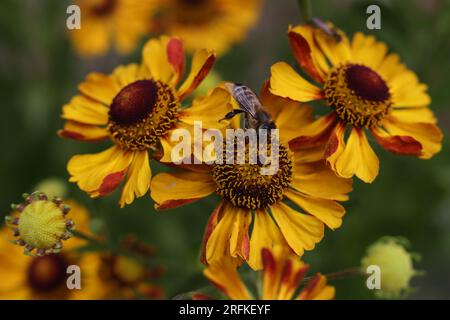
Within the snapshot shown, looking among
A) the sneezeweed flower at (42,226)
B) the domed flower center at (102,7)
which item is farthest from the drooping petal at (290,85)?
the domed flower center at (102,7)

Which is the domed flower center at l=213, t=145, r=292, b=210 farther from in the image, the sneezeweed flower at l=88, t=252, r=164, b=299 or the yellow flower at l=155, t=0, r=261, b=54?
the yellow flower at l=155, t=0, r=261, b=54

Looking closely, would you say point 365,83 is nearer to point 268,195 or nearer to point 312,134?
point 312,134

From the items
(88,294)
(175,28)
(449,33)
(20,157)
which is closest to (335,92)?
(449,33)

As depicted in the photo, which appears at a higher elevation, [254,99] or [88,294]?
[254,99]

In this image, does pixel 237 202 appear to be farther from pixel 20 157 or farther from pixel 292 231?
pixel 20 157

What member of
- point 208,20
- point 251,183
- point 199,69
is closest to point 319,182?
point 251,183

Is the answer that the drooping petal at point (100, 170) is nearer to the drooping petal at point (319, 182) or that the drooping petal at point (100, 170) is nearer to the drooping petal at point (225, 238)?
the drooping petal at point (225, 238)
